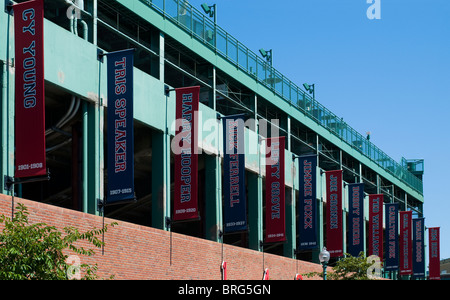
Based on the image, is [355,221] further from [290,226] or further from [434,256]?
[434,256]

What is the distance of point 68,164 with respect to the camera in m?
38.3

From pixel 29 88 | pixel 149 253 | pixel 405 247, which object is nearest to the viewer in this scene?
pixel 29 88

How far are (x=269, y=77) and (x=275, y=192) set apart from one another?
9.42 metres

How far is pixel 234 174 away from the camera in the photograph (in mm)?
35594

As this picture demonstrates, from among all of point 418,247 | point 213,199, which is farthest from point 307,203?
point 418,247

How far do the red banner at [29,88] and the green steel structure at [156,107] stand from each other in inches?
22.6

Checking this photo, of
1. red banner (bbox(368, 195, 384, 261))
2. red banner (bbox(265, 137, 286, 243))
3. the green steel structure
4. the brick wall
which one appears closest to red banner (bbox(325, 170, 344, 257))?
the green steel structure

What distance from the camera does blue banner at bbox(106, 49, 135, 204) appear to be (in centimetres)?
2747

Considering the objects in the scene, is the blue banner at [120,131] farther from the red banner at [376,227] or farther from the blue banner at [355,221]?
the red banner at [376,227]

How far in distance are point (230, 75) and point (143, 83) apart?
9741 mm

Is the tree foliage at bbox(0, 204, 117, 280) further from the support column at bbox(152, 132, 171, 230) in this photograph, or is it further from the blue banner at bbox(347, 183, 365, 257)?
the blue banner at bbox(347, 183, 365, 257)

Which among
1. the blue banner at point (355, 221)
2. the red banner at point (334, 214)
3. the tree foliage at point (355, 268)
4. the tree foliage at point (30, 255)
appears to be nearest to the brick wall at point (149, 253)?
the tree foliage at point (355, 268)
